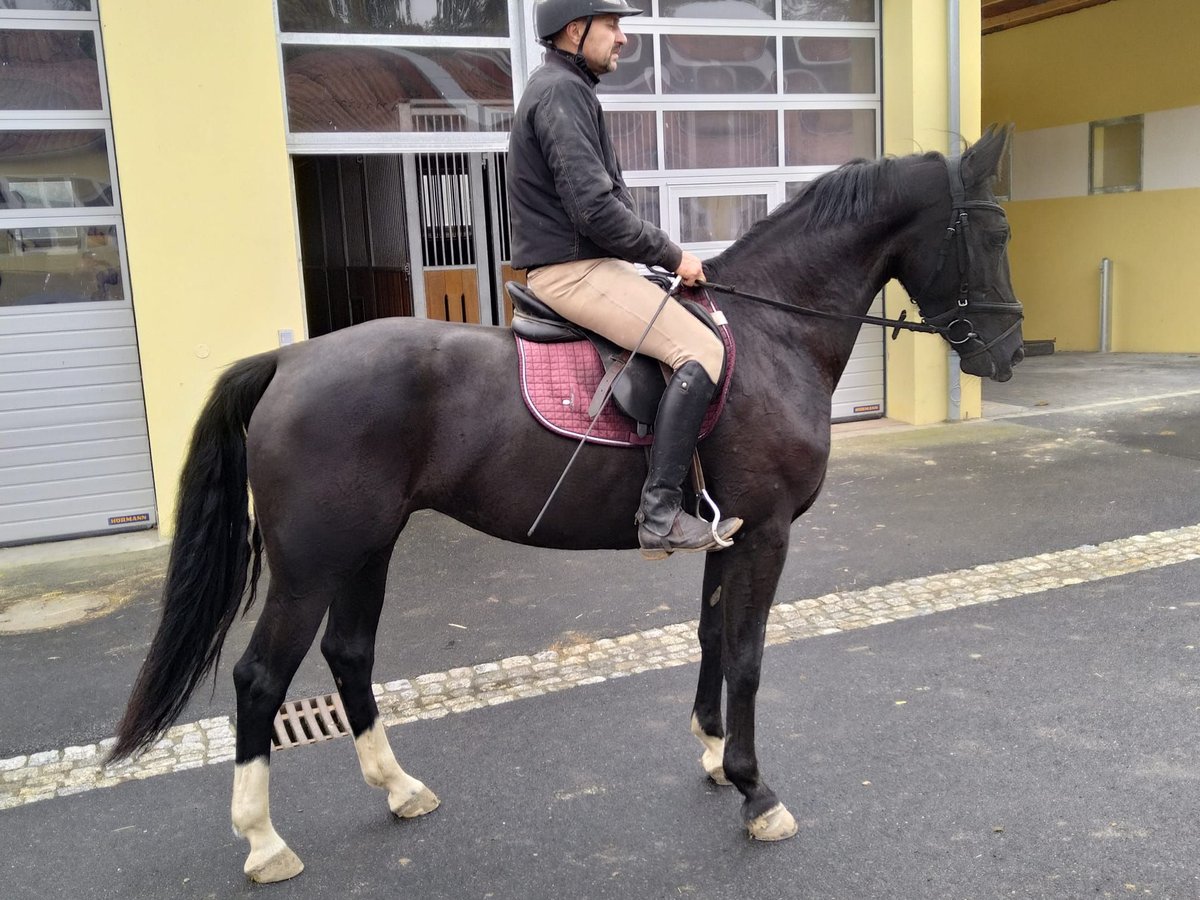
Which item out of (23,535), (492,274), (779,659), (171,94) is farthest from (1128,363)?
(23,535)

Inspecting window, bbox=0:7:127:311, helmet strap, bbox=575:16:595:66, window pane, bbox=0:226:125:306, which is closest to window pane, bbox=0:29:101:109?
window, bbox=0:7:127:311

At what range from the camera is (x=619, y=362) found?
3498 mm

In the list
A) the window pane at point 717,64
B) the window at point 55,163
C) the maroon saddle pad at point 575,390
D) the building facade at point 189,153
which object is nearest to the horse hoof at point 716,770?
the maroon saddle pad at point 575,390

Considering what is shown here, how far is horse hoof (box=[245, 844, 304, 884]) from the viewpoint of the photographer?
336 cm

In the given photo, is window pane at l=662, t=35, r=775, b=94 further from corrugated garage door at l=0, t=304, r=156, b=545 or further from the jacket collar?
the jacket collar

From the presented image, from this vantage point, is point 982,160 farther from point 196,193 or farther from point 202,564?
point 196,193

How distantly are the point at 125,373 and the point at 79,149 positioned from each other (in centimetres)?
165

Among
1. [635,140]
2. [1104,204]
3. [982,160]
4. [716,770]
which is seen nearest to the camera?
[982,160]

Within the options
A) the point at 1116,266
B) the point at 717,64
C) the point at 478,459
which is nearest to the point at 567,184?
the point at 478,459

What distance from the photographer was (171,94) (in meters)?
7.21

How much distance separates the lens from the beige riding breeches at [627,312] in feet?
11.1

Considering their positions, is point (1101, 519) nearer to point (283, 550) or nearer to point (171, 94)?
point (283, 550)

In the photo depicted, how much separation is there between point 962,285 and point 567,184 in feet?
4.99

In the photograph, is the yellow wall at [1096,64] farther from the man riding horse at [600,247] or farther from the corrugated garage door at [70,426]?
the corrugated garage door at [70,426]
